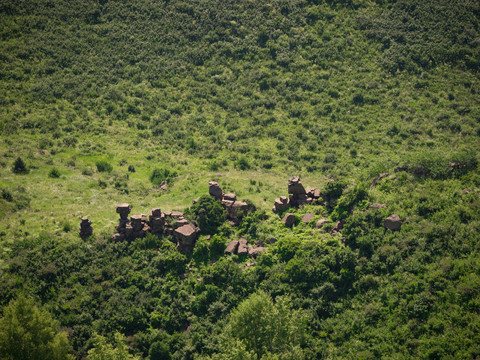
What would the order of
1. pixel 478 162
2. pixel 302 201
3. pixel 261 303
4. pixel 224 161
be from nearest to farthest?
pixel 261 303 → pixel 478 162 → pixel 302 201 → pixel 224 161

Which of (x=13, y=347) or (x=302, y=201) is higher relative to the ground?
(x=302, y=201)

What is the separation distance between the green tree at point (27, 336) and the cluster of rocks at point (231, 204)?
23.3 metres

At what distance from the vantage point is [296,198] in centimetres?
5350

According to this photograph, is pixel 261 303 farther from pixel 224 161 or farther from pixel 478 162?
pixel 224 161

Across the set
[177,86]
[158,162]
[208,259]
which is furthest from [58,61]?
[208,259]

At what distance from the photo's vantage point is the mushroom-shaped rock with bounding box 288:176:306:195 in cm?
5262

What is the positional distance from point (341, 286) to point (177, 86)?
60.0m

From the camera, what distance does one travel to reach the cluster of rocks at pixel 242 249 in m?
47.5

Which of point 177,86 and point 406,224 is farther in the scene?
point 177,86

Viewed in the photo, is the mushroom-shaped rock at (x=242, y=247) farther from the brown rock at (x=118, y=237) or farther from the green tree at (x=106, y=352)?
the green tree at (x=106, y=352)

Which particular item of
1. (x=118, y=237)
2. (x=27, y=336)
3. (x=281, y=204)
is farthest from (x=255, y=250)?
(x=27, y=336)

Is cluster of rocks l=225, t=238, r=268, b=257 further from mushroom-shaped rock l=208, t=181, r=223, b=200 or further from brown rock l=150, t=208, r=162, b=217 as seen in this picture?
brown rock l=150, t=208, r=162, b=217

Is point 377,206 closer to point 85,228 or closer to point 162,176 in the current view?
point 162,176

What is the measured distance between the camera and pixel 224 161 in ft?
224
